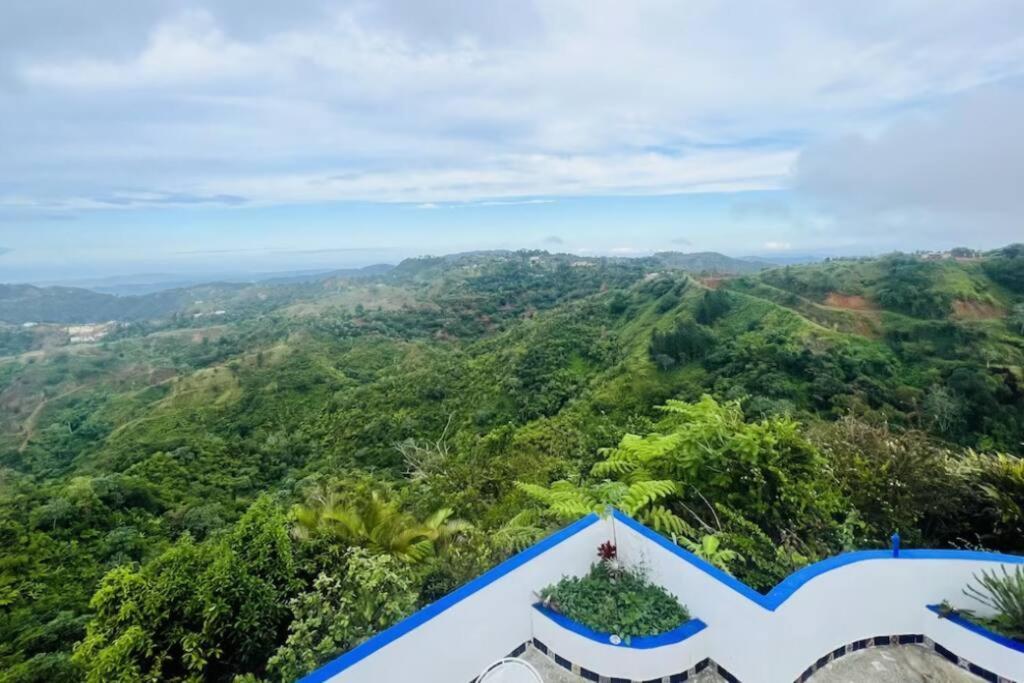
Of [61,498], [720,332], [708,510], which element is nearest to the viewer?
[708,510]

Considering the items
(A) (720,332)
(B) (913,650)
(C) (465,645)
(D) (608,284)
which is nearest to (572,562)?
(C) (465,645)

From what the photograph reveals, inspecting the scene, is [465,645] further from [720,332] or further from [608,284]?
[608,284]

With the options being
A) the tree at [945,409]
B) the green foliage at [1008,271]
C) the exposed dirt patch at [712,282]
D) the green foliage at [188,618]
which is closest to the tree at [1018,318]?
the green foliage at [1008,271]

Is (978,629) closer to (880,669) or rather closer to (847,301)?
(880,669)

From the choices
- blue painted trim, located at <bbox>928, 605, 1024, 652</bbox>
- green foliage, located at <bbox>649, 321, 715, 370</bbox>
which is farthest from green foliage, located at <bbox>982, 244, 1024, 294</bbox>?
blue painted trim, located at <bbox>928, 605, 1024, 652</bbox>

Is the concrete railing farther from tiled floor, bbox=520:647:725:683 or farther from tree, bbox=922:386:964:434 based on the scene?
tree, bbox=922:386:964:434

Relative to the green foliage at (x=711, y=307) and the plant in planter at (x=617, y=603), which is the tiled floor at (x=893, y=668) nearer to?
the plant in planter at (x=617, y=603)
